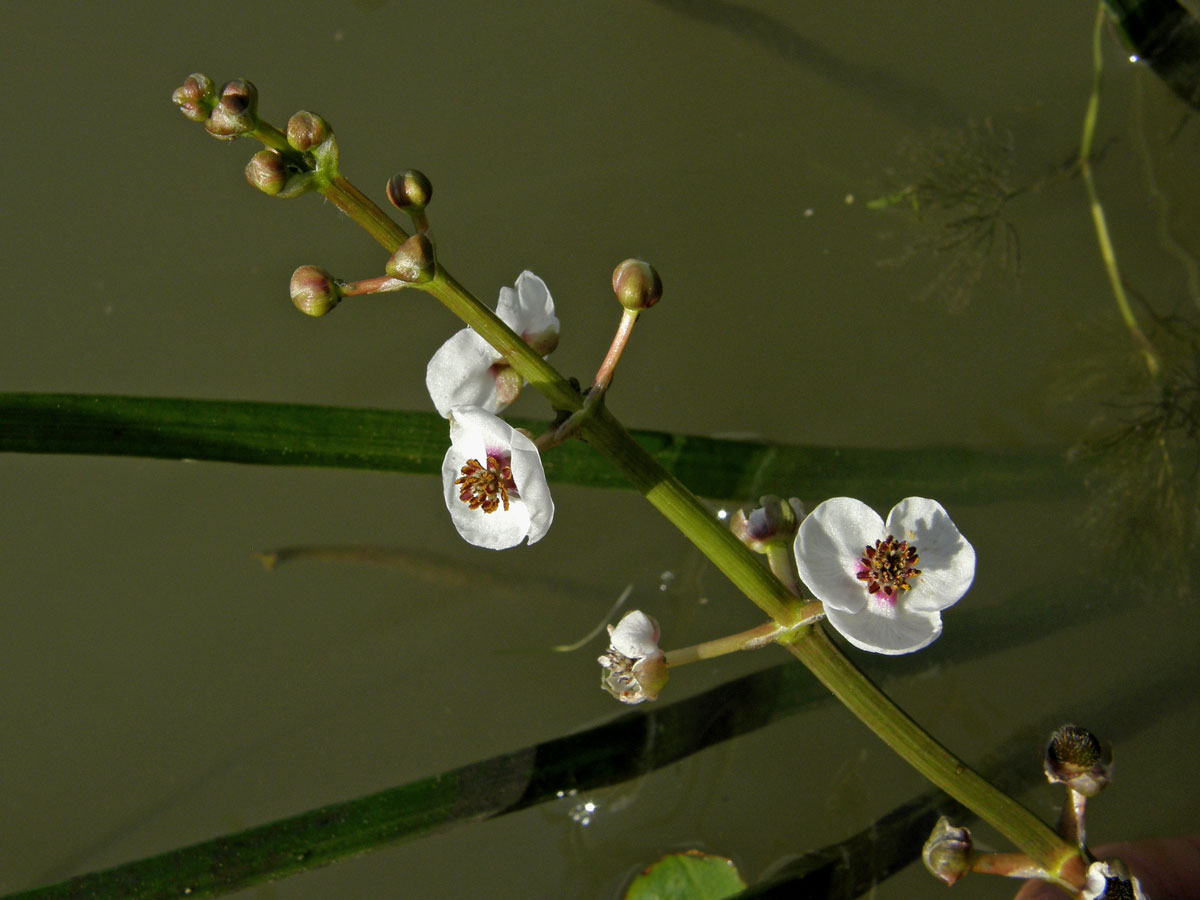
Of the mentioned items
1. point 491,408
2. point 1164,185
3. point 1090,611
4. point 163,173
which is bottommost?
point 1090,611

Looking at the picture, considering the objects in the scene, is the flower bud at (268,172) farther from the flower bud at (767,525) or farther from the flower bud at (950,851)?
the flower bud at (950,851)

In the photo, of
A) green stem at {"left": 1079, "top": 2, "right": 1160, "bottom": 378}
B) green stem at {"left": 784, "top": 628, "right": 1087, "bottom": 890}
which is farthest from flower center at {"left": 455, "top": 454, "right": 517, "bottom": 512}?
green stem at {"left": 1079, "top": 2, "right": 1160, "bottom": 378}

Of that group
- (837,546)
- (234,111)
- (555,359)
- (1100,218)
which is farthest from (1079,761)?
(1100,218)

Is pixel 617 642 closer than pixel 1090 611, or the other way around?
pixel 617 642

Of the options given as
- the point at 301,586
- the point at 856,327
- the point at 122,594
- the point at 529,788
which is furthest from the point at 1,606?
the point at 856,327

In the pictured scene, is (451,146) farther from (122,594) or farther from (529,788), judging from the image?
(529,788)

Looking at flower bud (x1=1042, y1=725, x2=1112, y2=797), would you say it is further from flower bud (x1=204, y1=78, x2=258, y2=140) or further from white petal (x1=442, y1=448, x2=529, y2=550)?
flower bud (x1=204, y1=78, x2=258, y2=140)

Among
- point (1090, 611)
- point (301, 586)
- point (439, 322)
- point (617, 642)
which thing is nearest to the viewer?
point (617, 642)

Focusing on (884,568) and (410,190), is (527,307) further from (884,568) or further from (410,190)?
(884,568)
